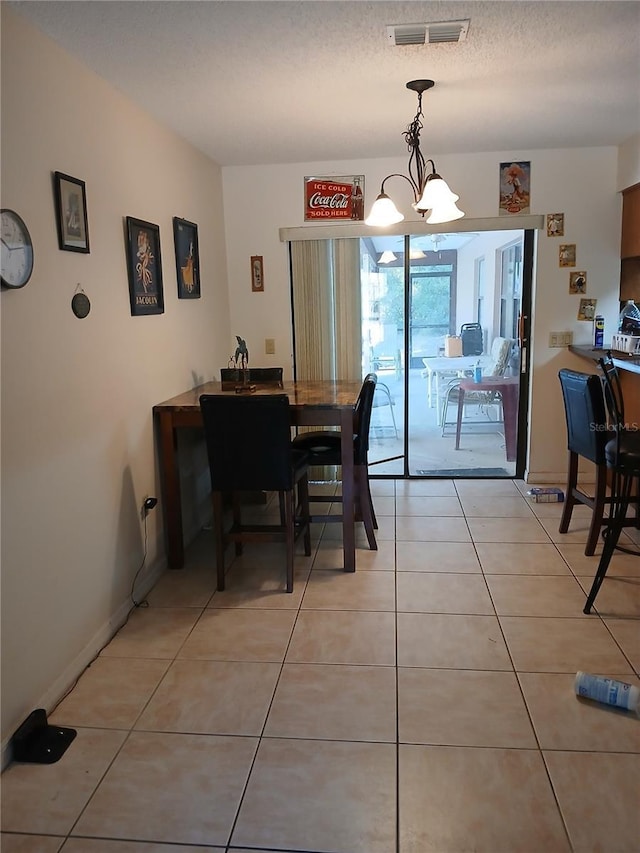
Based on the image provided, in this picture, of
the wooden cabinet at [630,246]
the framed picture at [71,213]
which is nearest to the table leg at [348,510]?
the framed picture at [71,213]

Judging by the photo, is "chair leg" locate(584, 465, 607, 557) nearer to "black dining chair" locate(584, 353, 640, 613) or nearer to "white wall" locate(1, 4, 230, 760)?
"black dining chair" locate(584, 353, 640, 613)

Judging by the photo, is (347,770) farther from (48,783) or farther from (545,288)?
(545,288)

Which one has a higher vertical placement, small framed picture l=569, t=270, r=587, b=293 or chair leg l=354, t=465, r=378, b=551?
small framed picture l=569, t=270, r=587, b=293

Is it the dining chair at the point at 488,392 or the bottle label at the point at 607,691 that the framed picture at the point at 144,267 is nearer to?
the bottle label at the point at 607,691

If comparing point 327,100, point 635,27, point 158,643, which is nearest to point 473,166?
point 327,100

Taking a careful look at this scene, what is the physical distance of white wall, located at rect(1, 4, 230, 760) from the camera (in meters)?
1.98

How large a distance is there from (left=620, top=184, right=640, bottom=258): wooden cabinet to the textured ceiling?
1.24 ft

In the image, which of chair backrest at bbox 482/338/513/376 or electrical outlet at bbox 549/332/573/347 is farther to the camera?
chair backrest at bbox 482/338/513/376

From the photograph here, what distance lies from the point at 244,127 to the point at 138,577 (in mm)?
2416

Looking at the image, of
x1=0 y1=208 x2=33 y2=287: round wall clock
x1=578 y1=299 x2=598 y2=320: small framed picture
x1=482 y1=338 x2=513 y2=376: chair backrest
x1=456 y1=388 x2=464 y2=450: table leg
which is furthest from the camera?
x1=456 y1=388 x2=464 y2=450: table leg

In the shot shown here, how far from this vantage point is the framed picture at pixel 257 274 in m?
4.53

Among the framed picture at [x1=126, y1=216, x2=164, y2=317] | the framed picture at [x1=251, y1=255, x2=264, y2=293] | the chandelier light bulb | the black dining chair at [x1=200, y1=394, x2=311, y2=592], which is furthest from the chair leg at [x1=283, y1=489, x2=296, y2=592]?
the framed picture at [x1=251, y1=255, x2=264, y2=293]

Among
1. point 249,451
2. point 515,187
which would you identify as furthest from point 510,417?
point 249,451

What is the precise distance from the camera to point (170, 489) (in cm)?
322
